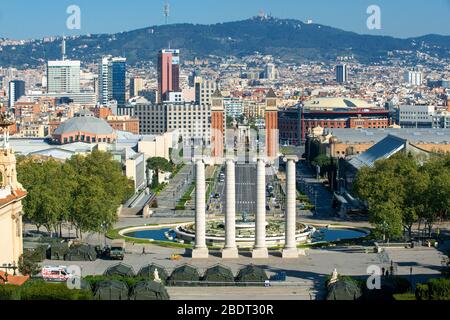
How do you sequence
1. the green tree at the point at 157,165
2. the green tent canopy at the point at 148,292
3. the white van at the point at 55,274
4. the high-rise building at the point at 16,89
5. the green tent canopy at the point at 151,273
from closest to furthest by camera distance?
the green tent canopy at the point at 148,292
the white van at the point at 55,274
the green tent canopy at the point at 151,273
the green tree at the point at 157,165
the high-rise building at the point at 16,89

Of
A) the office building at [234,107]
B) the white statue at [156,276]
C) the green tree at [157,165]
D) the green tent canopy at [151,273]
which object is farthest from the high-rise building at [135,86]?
the white statue at [156,276]

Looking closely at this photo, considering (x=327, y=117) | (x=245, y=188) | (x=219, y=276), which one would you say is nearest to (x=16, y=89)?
(x=327, y=117)

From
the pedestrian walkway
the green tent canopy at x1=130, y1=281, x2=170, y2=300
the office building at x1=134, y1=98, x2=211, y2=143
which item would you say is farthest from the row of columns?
the office building at x1=134, y1=98, x2=211, y2=143

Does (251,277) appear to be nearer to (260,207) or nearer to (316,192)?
(260,207)

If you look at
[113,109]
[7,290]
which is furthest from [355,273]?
[113,109]

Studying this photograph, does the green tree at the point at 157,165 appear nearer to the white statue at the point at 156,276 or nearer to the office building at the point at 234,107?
the white statue at the point at 156,276

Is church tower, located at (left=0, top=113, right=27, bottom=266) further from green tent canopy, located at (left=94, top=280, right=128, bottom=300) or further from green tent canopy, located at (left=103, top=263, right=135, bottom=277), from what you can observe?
green tent canopy, located at (left=103, top=263, right=135, bottom=277)
